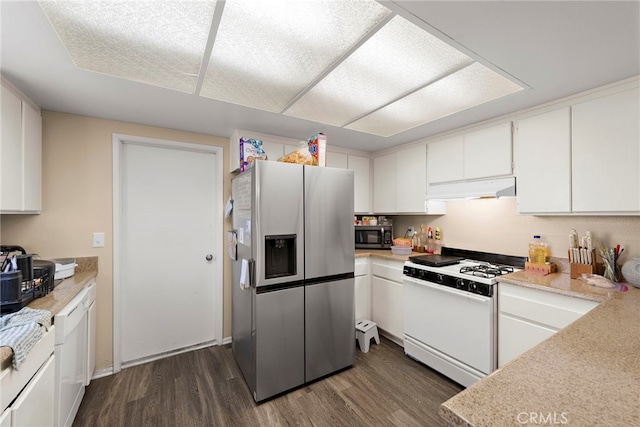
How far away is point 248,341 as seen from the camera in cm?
202

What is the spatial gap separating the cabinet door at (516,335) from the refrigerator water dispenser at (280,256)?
1.58 metres

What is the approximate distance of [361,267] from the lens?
2.92 metres

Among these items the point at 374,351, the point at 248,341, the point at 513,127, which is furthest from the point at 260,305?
the point at 513,127

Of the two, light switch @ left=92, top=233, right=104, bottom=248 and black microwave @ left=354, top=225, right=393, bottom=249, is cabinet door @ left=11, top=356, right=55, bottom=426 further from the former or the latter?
black microwave @ left=354, top=225, right=393, bottom=249

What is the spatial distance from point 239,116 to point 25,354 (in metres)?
1.87

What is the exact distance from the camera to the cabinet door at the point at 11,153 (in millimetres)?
1479

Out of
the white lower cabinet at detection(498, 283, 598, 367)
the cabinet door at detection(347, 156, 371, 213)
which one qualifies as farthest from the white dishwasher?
the cabinet door at detection(347, 156, 371, 213)

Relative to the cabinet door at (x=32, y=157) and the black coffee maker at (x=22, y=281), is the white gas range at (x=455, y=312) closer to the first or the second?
the black coffee maker at (x=22, y=281)

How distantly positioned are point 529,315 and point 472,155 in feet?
4.51

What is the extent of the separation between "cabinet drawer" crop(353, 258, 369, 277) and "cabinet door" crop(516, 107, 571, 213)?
4.95ft

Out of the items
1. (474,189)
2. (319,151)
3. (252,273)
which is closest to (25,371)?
(252,273)

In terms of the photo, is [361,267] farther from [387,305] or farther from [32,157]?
[32,157]

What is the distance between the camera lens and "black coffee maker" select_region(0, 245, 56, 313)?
123 centimetres

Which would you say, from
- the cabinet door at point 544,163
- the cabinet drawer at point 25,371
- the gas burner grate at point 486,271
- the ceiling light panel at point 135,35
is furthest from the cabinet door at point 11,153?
the cabinet door at point 544,163
